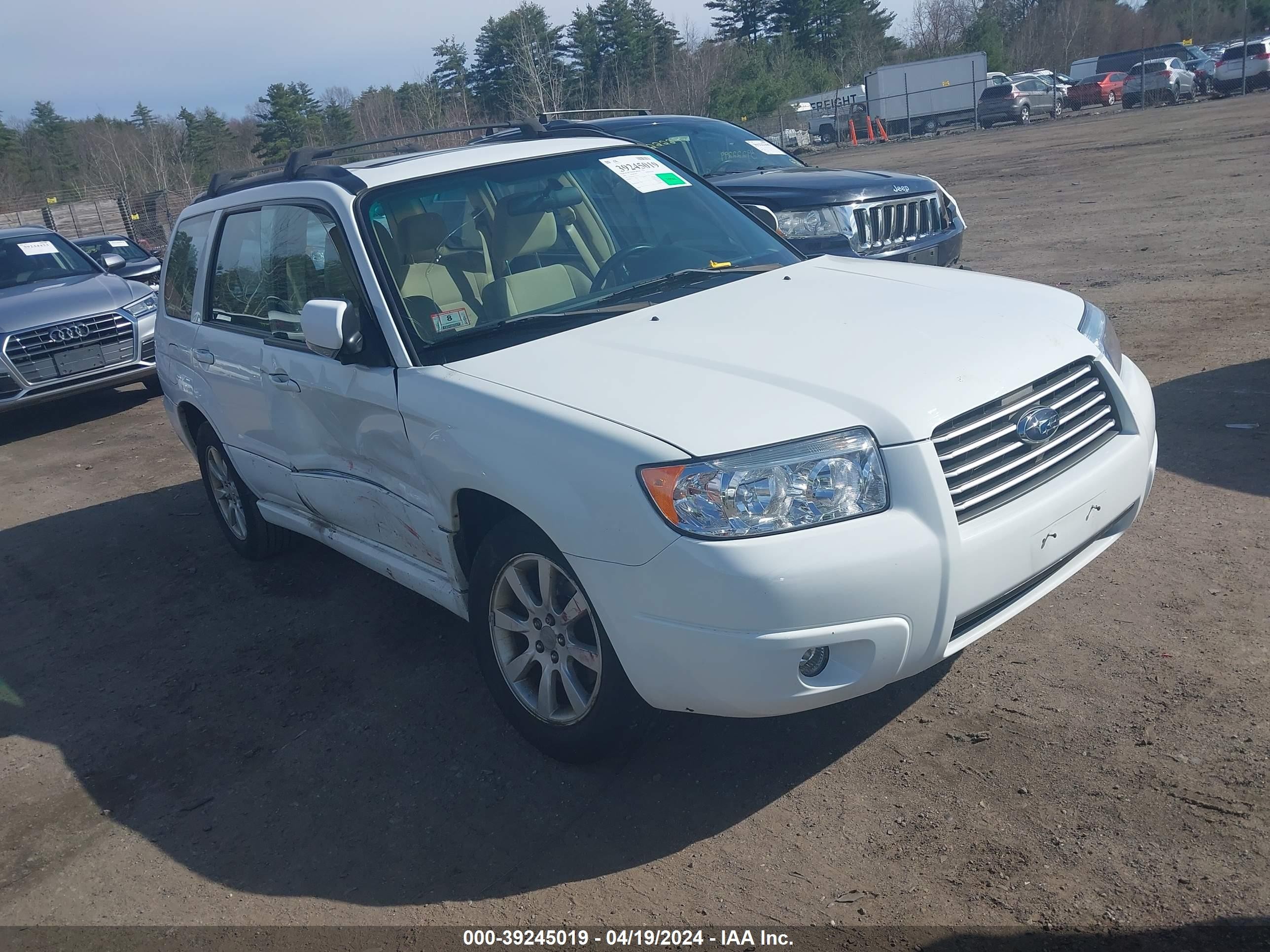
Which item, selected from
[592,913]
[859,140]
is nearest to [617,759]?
[592,913]

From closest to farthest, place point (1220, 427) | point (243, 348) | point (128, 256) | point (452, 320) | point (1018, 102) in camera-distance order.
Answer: point (452, 320) < point (243, 348) < point (1220, 427) < point (128, 256) < point (1018, 102)

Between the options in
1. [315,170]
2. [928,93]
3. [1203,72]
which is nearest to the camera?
[315,170]

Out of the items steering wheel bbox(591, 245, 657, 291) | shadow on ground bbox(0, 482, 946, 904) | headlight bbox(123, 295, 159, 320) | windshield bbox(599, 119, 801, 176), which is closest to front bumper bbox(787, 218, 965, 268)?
windshield bbox(599, 119, 801, 176)

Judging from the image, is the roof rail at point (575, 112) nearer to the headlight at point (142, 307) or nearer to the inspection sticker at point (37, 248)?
the headlight at point (142, 307)

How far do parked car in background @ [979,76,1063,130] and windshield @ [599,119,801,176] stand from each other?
32.2 meters

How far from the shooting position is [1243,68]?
114ft

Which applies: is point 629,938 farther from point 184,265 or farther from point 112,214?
point 112,214

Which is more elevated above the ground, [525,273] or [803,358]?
[525,273]

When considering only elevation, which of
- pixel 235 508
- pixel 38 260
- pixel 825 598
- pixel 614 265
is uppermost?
pixel 38 260

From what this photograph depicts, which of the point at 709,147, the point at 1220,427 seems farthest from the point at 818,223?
the point at 1220,427

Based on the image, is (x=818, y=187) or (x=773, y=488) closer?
(x=773, y=488)

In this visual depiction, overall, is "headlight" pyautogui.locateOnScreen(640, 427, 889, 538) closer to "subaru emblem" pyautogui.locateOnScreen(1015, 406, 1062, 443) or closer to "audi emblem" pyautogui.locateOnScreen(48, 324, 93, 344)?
"subaru emblem" pyautogui.locateOnScreen(1015, 406, 1062, 443)

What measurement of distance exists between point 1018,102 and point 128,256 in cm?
3226

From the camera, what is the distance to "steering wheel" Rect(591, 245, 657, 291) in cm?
418
